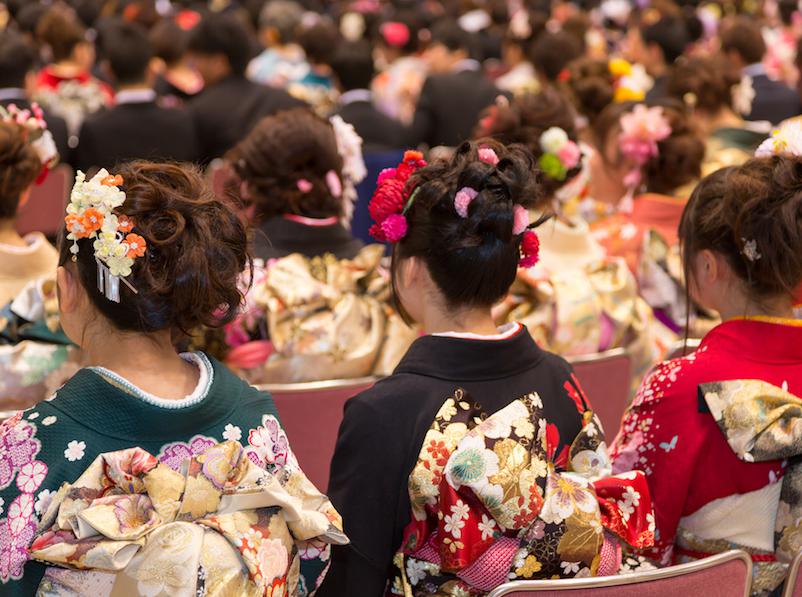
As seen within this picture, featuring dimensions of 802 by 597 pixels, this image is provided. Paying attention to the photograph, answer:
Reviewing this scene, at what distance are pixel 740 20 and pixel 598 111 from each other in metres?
2.24

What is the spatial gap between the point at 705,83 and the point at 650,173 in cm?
123

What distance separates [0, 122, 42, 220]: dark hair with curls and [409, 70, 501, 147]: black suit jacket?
3.38m

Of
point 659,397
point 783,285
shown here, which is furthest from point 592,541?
point 783,285

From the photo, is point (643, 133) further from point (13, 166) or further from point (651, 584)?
point (651, 584)

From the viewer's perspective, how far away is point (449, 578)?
1603mm

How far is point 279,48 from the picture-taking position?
286 inches

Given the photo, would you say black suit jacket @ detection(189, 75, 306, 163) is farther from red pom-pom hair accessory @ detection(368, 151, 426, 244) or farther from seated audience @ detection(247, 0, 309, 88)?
red pom-pom hair accessory @ detection(368, 151, 426, 244)

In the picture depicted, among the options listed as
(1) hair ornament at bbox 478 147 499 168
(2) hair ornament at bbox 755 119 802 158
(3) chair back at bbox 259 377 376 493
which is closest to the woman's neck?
(1) hair ornament at bbox 478 147 499 168

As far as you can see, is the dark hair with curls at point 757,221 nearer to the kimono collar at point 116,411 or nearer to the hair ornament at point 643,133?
the kimono collar at point 116,411

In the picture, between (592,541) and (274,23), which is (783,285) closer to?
(592,541)

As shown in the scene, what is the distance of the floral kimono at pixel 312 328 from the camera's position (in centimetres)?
254

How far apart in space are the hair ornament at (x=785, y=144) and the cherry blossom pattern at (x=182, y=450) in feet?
3.47

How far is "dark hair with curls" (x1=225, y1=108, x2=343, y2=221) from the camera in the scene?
2.68 meters

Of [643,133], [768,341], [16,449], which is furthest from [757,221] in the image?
[643,133]
